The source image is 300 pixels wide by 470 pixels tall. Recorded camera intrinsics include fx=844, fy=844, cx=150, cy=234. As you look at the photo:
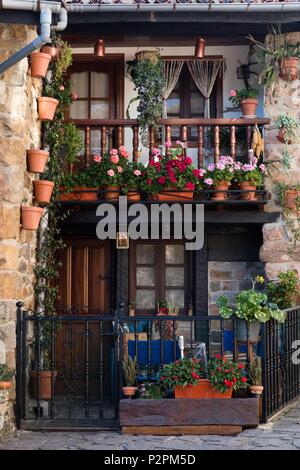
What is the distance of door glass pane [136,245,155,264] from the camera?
11.3 metres

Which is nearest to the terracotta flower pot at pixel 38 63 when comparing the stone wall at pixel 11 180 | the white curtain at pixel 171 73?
the stone wall at pixel 11 180

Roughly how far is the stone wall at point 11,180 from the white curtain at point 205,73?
300 centimetres

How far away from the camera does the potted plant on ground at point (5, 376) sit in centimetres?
802

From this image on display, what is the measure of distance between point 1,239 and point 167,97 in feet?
12.3

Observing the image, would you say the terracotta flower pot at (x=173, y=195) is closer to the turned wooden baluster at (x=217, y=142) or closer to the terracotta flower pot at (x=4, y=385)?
the turned wooden baluster at (x=217, y=142)

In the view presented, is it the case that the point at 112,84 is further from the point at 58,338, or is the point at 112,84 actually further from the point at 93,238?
the point at 58,338

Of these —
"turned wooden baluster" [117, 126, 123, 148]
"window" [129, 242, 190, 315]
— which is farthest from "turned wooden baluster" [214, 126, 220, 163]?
"window" [129, 242, 190, 315]

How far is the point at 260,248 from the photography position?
10391 millimetres

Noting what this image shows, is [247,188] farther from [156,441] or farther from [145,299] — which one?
[156,441]

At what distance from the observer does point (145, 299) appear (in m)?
11.2

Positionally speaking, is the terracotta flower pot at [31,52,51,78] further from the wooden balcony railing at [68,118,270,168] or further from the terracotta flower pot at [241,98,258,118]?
the terracotta flower pot at [241,98,258,118]

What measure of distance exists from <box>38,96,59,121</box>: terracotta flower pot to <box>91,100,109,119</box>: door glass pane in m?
2.06

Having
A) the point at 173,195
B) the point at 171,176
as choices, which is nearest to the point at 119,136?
the point at 171,176

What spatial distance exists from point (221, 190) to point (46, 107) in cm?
228
